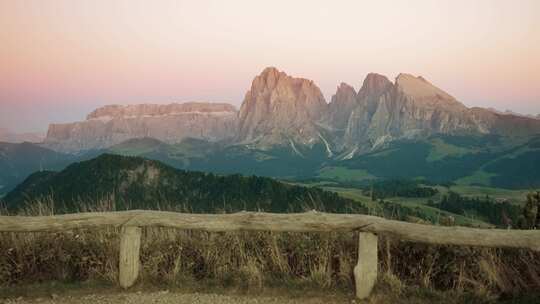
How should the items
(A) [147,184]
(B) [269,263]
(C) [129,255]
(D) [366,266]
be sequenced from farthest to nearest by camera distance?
(A) [147,184] < (B) [269,263] < (C) [129,255] < (D) [366,266]

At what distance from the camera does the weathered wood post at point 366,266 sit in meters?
7.91

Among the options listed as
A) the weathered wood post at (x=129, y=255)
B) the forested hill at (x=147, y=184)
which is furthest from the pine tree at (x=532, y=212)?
the forested hill at (x=147, y=184)

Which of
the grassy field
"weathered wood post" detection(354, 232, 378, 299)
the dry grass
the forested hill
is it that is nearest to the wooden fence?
"weathered wood post" detection(354, 232, 378, 299)

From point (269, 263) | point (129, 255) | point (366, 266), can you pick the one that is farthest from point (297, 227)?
point (129, 255)

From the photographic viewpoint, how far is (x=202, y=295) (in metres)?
8.30

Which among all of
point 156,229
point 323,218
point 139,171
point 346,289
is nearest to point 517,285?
point 346,289

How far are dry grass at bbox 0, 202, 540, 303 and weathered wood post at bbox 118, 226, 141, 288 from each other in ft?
0.86

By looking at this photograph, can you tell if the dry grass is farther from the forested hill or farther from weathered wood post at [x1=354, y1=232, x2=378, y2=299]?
the forested hill

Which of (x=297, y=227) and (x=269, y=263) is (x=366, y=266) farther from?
(x=269, y=263)

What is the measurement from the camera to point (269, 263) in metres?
9.32

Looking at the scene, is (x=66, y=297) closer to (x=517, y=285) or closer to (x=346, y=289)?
(x=346, y=289)

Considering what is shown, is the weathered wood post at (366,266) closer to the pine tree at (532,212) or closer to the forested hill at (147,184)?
the pine tree at (532,212)

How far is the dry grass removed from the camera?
8.15m

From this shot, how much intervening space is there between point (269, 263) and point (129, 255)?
2.75 metres
